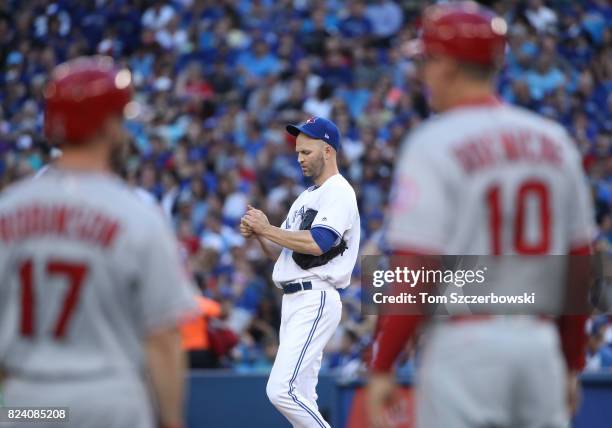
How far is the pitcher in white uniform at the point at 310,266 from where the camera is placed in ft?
24.4

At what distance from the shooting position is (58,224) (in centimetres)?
355

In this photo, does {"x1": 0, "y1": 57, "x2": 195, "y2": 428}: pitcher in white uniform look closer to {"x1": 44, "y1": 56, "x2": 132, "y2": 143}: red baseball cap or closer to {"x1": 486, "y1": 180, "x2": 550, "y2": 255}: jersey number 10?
{"x1": 44, "y1": 56, "x2": 132, "y2": 143}: red baseball cap

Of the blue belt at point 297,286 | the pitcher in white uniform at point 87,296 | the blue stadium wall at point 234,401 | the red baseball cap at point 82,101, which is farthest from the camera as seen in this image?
the blue stadium wall at point 234,401

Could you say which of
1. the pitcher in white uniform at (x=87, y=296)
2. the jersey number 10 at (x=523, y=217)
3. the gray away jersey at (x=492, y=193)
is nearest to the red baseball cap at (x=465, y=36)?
the gray away jersey at (x=492, y=193)

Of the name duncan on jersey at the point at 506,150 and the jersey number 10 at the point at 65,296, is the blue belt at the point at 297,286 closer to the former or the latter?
the name duncan on jersey at the point at 506,150

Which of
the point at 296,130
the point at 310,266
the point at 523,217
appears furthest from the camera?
the point at 296,130

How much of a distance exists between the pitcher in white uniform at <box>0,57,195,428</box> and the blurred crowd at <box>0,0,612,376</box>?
8.31m

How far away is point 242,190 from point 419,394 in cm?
1135

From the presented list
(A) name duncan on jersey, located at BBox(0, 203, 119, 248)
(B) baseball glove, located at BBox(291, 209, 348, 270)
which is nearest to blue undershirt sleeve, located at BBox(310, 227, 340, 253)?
(B) baseball glove, located at BBox(291, 209, 348, 270)

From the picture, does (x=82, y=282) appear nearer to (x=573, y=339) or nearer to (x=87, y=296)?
(x=87, y=296)

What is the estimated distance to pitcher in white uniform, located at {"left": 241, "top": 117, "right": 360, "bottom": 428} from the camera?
745 centimetres

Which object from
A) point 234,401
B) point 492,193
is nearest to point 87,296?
point 492,193

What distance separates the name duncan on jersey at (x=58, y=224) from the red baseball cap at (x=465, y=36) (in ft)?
4.06

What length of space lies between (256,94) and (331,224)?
31.0ft
